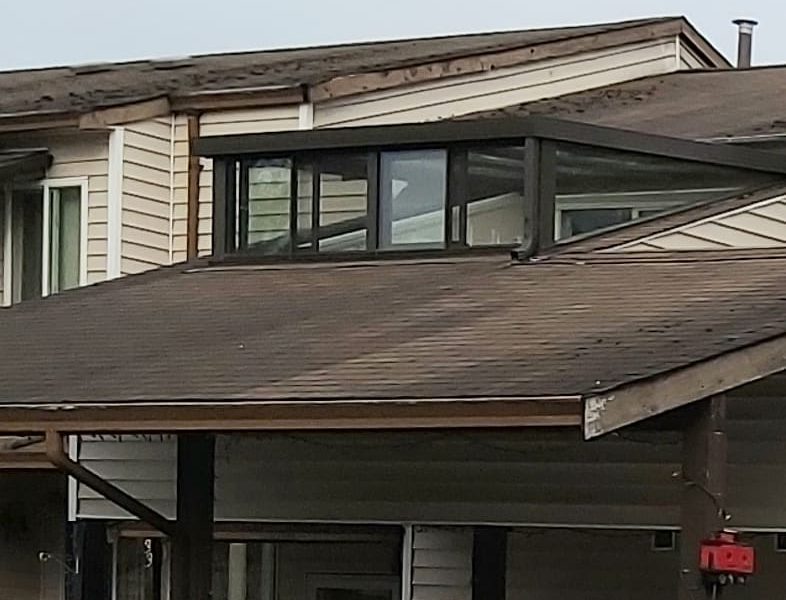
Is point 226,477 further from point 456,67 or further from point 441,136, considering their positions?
point 456,67

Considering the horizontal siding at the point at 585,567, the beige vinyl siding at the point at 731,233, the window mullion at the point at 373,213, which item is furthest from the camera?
the window mullion at the point at 373,213

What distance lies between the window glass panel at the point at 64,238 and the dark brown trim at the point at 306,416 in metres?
6.50

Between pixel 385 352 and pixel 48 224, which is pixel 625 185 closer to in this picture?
pixel 385 352

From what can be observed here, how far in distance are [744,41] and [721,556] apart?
1769 cm

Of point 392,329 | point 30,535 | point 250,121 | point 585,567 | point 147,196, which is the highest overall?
point 250,121

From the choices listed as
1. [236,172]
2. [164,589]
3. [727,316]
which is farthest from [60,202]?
[727,316]

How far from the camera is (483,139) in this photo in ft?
47.1

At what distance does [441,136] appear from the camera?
14.6 metres

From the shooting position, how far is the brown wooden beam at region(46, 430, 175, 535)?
1095 cm

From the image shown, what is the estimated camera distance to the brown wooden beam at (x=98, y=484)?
35.9 ft

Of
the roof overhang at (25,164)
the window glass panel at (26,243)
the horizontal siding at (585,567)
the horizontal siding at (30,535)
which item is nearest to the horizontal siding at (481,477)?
the horizontal siding at (585,567)

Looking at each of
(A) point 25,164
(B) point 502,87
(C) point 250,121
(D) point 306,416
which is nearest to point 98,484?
(D) point 306,416

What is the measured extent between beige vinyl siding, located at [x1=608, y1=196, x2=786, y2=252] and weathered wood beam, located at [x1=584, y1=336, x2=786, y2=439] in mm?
3944

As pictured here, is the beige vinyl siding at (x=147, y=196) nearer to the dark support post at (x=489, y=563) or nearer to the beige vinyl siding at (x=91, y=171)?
the beige vinyl siding at (x=91, y=171)
